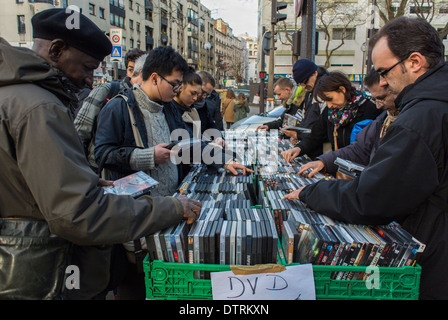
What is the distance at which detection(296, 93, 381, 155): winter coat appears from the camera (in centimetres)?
350

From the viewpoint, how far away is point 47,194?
1331mm

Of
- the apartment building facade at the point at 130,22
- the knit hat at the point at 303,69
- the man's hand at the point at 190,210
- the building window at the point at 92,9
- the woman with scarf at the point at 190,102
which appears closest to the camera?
the man's hand at the point at 190,210

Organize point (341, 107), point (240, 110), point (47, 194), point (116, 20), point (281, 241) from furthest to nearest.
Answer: point (116, 20) < point (240, 110) < point (341, 107) < point (281, 241) < point (47, 194)

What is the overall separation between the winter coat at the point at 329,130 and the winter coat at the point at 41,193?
9.26 ft

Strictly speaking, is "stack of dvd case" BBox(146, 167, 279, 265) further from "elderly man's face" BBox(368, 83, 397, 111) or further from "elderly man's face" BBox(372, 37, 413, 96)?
"elderly man's face" BBox(368, 83, 397, 111)

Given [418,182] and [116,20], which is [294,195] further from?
[116,20]

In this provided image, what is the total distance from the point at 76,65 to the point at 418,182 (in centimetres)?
178

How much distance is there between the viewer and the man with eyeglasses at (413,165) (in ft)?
5.05

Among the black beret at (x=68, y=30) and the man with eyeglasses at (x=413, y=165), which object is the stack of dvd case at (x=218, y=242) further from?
the black beret at (x=68, y=30)

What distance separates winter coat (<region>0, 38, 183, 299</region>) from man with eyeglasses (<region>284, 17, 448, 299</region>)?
1.15 m

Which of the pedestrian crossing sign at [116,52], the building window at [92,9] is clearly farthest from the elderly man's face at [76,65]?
the building window at [92,9]

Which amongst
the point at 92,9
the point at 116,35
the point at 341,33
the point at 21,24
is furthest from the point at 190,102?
the point at 341,33
